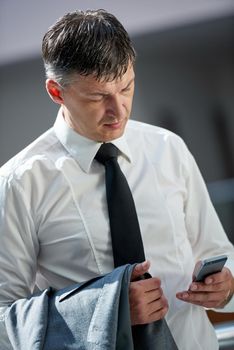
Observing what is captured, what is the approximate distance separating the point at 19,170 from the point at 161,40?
3626 millimetres

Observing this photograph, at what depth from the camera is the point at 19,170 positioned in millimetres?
1324

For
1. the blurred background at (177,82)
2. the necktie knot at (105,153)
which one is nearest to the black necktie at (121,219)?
the necktie knot at (105,153)

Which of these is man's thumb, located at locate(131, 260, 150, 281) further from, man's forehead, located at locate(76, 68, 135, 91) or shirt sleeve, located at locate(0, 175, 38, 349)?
man's forehead, located at locate(76, 68, 135, 91)

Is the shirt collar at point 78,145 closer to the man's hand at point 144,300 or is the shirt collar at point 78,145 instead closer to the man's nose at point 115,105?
the man's nose at point 115,105

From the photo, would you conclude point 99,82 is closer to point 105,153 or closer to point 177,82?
point 105,153

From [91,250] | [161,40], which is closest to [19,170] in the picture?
[91,250]

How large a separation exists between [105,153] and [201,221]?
0.87ft

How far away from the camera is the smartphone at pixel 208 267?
1.20 metres

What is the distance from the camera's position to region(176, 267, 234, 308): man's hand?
1.26m

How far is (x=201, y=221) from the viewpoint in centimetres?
146

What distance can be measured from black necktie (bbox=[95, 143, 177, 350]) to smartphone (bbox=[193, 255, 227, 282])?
0.32 feet

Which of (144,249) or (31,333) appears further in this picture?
(144,249)

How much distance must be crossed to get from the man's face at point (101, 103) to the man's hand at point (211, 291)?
33 centimetres

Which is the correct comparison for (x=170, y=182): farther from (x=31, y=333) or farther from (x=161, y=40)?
(x=161, y=40)
